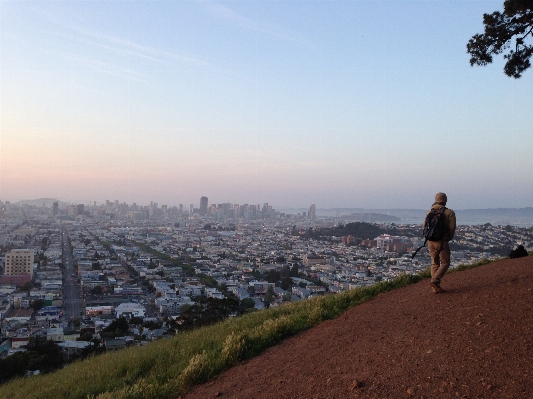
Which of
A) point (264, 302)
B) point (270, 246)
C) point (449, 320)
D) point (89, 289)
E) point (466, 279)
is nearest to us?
point (449, 320)

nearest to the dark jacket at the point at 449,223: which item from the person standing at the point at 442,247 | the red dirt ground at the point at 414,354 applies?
the person standing at the point at 442,247

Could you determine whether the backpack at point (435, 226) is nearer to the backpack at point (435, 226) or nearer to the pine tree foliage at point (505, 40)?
the backpack at point (435, 226)

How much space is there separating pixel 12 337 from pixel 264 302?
850cm

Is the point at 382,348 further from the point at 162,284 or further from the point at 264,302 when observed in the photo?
the point at 162,284

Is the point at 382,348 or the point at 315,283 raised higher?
the point at 382,348

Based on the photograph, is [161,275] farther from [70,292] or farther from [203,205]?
[203,205]

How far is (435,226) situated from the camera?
5777 mm

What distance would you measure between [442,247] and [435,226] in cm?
32

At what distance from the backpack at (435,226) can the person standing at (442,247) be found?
0.14ft

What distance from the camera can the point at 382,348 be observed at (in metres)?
4.30

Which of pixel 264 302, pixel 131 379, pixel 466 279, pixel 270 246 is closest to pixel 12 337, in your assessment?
pixel 264 302

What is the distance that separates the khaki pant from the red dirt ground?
0.28 metres

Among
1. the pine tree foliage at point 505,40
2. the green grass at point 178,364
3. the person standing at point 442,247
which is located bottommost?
the green grass at point 178,364

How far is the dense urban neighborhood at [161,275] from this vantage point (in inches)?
510
